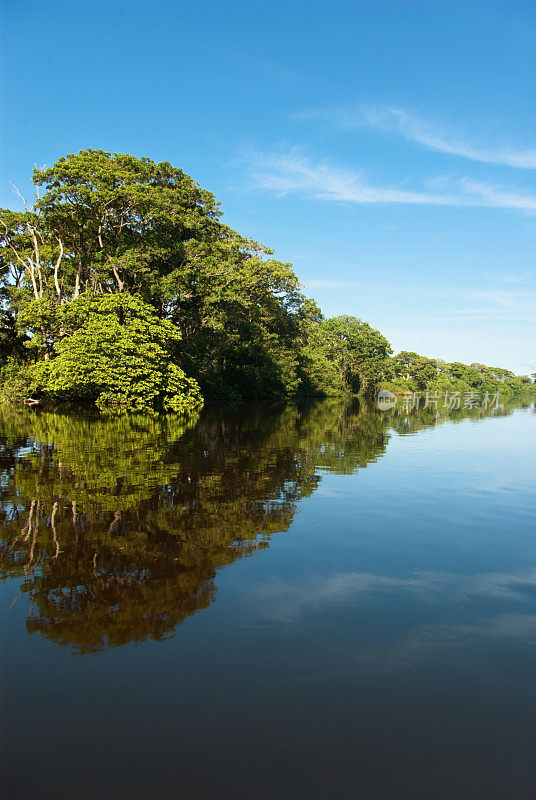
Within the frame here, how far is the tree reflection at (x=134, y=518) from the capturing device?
172 inches

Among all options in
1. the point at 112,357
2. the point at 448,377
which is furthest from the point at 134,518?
the point at 448,377

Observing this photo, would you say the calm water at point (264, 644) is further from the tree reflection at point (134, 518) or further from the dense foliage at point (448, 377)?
the dense foliage at point (448, 377)

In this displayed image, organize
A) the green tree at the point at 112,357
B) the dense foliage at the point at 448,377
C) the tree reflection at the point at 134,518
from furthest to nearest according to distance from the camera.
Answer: the dense foliage at the point at 448,377
the green tree at the point at 112,357
the tree reflection at the point at 134,518

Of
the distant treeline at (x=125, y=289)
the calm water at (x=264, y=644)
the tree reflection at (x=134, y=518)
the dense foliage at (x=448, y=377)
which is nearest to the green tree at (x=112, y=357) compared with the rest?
the distant treeline at (x=125, y=289)

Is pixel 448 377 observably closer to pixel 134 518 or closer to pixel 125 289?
pixel 125 289

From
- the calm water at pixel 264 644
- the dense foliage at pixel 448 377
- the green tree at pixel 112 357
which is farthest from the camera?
the dense foliage at pixel 448 377

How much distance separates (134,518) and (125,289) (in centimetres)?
2696

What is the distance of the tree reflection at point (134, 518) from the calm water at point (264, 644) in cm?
4

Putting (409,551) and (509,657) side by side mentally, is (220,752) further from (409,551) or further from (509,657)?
(409,551)

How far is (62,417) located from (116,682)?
69.3 ft

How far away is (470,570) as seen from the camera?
5.53 metres

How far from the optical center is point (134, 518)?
6.98 m

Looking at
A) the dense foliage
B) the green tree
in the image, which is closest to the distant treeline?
the green tree

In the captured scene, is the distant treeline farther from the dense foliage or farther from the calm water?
the dense foliage
